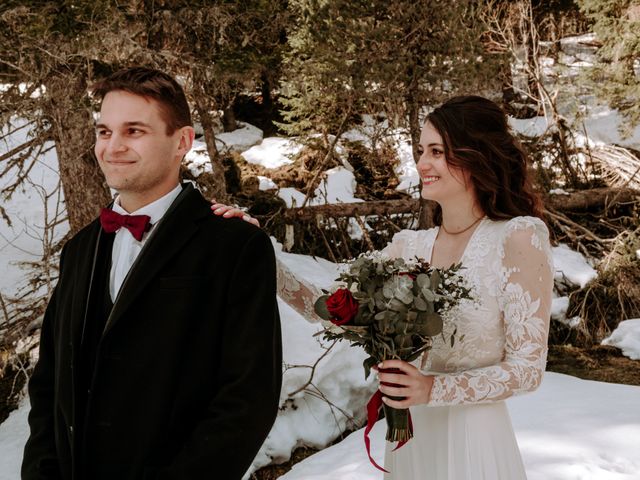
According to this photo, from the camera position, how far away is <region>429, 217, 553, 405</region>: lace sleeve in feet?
7.72

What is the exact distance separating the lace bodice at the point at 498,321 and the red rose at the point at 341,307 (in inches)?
16.0

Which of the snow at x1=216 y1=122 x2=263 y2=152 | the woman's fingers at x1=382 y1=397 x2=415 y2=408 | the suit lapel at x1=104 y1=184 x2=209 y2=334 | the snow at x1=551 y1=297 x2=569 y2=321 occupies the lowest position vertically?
the snow at x1=551 y1=297 x2=569 y2=321

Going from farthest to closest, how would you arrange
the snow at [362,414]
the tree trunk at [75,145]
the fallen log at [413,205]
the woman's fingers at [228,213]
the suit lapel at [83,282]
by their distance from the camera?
the fallen log at [413,205] → the tree trunk at [75,145] → the snow at [362,414] → the woman's fingers at [228,213] → the suit lapel at [83,282]

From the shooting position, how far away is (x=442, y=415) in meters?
2.67

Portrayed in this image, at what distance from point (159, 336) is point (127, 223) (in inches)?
15.8

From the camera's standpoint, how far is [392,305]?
2.12 m

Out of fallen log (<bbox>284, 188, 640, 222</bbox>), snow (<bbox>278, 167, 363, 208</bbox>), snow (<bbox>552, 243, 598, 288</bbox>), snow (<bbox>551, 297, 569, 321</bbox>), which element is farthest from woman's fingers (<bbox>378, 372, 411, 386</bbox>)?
snow (<bbox>278, 167, 363, 208</bbox>)

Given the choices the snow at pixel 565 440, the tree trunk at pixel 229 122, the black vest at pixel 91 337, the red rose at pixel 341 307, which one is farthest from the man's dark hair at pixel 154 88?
the tree trunk at pixel 229 122

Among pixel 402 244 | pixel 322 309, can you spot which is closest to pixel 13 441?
pixel 402 244

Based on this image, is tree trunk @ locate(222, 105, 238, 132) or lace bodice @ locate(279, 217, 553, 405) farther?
tree trunk @ locate(222, 105, 238, 132)

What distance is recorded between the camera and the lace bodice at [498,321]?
2359mm

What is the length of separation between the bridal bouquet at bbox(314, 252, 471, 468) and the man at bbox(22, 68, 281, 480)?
1.24 feet

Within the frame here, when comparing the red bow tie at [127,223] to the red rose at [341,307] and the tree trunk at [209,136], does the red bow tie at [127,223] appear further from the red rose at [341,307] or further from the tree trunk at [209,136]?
the tree trunk at [209,136]

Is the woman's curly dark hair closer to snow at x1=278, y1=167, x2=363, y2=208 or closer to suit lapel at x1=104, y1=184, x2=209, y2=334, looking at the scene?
suit lapel at x1=104, y1=184, x2=209, y2=334
